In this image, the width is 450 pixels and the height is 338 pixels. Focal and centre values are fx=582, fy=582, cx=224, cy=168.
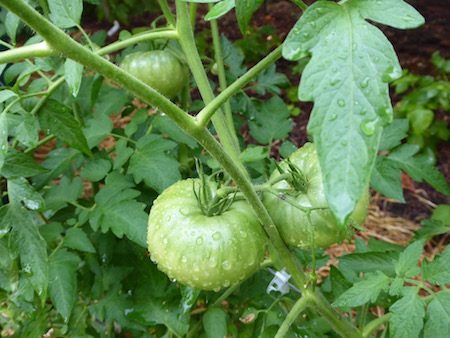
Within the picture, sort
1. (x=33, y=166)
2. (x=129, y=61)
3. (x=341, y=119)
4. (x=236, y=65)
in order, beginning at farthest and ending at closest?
(x=236, y=65) < (x=129, y=61) < (x=33, y=166) < (x=341, y=119)

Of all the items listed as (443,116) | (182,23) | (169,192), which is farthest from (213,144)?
(443,116)

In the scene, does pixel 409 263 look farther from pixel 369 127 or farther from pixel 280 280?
pixel 369 127

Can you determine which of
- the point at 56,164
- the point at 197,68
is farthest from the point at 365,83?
the point at 56,164

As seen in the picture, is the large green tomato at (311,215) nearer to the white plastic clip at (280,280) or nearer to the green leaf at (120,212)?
the white plastic clip at (280,280)

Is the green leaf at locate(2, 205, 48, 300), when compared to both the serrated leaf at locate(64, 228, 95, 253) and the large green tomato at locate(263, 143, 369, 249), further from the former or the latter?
the large green tomato at locate(263, 143, 369, 249)

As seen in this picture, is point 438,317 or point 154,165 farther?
point 154,165

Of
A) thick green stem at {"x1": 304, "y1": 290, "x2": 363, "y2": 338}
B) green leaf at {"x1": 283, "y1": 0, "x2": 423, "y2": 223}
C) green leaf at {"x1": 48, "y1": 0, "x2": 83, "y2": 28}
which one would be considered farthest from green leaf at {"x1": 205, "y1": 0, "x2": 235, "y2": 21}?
thick green stem at {"x1": 304, "y1": 290, "x2": 363, "y2": 338}

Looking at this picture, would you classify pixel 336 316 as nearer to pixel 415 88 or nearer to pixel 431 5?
pixel 415 88

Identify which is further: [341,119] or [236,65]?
[236,65]
